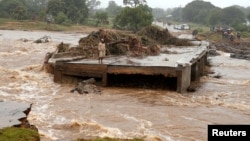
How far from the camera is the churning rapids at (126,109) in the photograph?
1050 centimetres

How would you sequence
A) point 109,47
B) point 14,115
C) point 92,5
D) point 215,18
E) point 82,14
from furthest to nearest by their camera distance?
1. point 92,5
2. point 215,18
3. point 82,14
4. point 109,47
5. point 14,115

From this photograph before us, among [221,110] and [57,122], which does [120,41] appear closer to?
[221,110]

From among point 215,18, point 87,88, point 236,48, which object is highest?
point 215,18

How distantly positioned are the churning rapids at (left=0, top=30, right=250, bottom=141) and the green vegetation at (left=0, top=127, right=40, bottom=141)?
269 cm

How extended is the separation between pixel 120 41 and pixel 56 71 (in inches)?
193

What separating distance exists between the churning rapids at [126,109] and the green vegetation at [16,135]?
2.69 meters

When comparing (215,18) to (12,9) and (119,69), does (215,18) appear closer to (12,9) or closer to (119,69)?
(12,9)

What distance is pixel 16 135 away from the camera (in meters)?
6.29

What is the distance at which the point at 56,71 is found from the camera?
56.9ft

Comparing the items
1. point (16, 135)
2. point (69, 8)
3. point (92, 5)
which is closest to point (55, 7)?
point (69, 8)

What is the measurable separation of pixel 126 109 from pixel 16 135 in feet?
23.6

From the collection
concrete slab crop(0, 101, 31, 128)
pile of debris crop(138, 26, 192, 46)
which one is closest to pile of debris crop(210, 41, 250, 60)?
pile of debris crop(138, 26, 192, 46)

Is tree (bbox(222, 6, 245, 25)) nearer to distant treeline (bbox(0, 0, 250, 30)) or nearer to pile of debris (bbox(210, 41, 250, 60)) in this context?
distant treeline (bbox(0, 0, 250, 30))

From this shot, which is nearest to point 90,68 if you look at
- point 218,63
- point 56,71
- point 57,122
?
point 56,71
